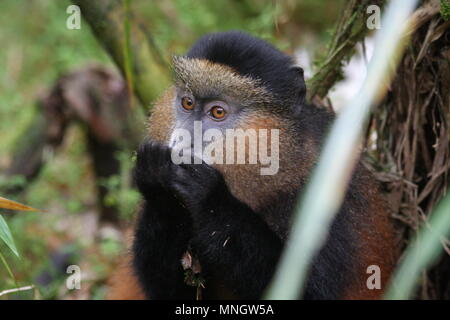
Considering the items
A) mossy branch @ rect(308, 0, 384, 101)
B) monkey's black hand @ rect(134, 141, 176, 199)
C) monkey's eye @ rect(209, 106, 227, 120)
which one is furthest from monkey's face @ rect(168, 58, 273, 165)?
mossy branch @ rect(308, 0, 384, 101)

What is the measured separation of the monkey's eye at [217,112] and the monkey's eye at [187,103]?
134 mm

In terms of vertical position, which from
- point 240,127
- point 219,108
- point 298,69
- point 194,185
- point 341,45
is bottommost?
point 194,185

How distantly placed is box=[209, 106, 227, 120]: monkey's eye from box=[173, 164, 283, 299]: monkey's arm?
0.35m

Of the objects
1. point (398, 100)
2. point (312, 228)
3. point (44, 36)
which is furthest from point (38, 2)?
point (312, 228)

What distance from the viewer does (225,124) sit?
3414mm

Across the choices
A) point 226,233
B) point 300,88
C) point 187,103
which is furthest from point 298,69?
point 226,233

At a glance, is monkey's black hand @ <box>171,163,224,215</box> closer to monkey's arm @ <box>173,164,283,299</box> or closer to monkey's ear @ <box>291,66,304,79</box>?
monkey's arm @ <box>173,164,283,299</box>

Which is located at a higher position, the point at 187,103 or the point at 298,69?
the point at 298,69

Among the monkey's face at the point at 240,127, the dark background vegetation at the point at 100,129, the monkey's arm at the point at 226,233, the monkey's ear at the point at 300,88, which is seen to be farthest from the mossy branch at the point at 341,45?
the monkey's arm at the point at 226,233

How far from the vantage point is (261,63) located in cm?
341

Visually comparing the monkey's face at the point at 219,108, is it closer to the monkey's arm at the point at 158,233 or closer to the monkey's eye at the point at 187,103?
the monkey's eye at the point at 187,103

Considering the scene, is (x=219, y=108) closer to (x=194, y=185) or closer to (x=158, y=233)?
(x=194, y=185)

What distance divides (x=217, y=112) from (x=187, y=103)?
22 centimetres
